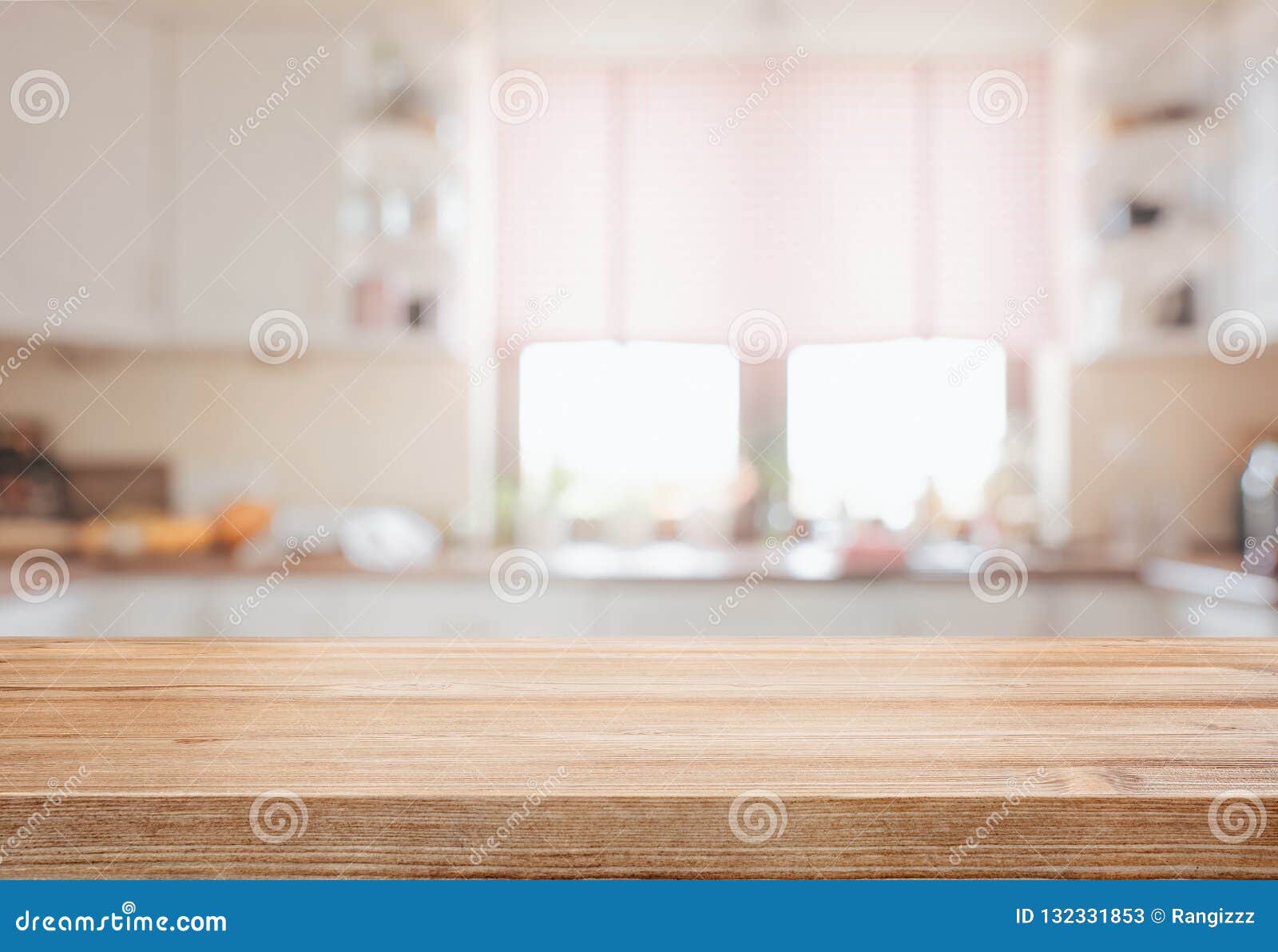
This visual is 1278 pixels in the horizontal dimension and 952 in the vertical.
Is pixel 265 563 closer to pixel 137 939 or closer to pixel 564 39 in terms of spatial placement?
pixel 564 39

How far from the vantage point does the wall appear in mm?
2984

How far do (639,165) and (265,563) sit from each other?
1717mm

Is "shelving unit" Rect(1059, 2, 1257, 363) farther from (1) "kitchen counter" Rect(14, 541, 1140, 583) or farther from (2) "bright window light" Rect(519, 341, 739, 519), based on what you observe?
(2) "bright window light" Rect(519, 341, 739, 519)

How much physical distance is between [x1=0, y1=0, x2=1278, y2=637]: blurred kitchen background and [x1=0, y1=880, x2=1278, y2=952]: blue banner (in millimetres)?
1944

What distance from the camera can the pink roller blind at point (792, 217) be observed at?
3.13 metres

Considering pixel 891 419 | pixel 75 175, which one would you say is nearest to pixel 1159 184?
pixel 891 419

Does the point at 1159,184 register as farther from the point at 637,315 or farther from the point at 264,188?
the point at 264,188

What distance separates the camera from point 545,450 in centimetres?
313

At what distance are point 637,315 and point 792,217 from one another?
0.58m

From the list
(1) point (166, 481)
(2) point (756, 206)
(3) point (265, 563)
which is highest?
(2) point (756, 206)

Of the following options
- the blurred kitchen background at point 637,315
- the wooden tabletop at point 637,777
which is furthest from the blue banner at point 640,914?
the blurred kitchen background at point 637,315

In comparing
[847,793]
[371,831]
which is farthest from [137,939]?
[847,793]

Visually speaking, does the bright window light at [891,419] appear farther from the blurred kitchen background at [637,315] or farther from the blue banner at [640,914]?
the blue banner at [640,914]

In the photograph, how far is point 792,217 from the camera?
3.14m
